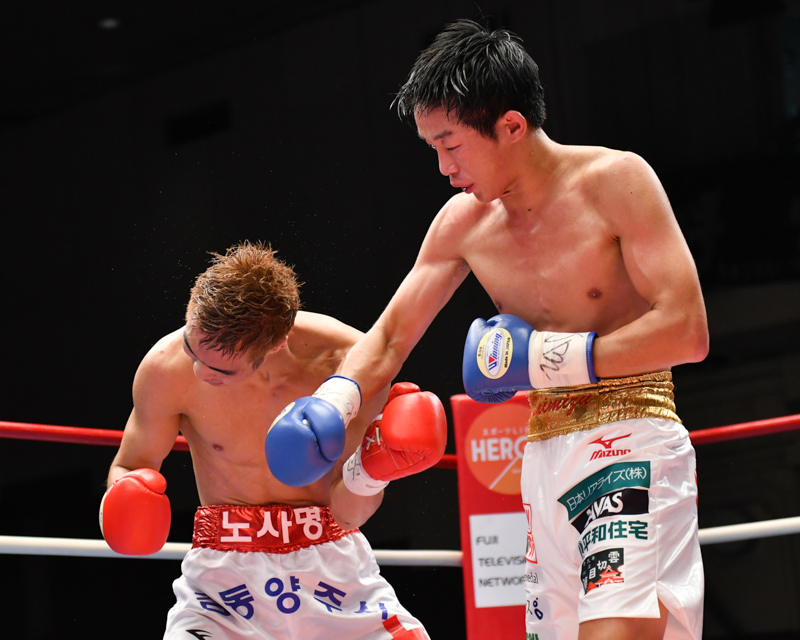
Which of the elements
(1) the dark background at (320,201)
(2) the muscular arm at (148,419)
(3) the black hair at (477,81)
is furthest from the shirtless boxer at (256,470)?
(1) the dark background at (320,201)

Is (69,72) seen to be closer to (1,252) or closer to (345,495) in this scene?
(1,252)

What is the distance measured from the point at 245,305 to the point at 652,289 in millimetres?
785

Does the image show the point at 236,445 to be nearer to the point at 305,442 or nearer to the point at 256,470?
the point at 256,470

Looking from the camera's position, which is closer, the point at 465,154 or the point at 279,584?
the point at 465,154

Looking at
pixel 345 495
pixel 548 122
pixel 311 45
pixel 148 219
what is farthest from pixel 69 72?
pixel 345 495

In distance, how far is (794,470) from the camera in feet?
14.1

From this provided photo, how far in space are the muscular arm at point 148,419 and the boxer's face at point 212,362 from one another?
0.16 m

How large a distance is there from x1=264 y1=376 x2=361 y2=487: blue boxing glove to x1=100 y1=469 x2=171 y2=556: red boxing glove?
0.34 meters

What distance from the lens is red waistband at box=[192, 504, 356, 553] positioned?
190 cm

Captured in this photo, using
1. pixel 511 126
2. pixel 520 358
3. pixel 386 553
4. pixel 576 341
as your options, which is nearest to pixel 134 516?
pixel 386 553

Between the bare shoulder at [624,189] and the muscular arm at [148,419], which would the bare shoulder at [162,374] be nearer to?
the muscular arm at [148,419]

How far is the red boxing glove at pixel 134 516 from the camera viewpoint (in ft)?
5.74

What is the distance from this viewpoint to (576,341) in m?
1.52

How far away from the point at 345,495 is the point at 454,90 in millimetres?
869
